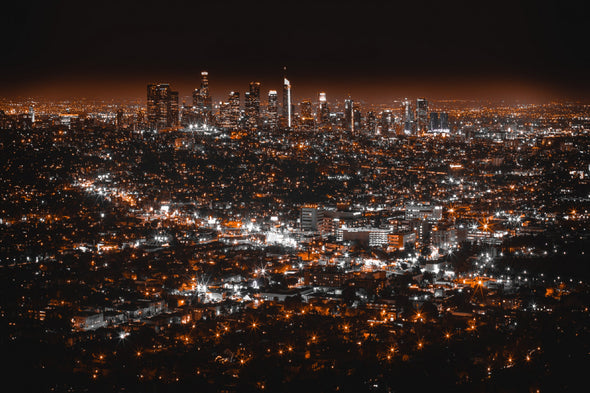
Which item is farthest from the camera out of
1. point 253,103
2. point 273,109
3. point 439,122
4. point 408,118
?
point 408,118

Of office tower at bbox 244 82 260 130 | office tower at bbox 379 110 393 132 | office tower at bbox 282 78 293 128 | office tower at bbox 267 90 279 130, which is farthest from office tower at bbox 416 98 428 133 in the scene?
office tower at bbox 244 82 260 130

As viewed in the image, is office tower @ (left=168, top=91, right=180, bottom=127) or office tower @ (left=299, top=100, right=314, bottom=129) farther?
office tower @ (left=299, top=100, right=314, bottom=129)

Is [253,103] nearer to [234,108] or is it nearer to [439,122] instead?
[234,108]

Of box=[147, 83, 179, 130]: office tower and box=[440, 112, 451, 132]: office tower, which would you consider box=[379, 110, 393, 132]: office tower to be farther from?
box=[147, 83, 179, 130]: office tower

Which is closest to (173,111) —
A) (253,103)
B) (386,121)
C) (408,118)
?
(253,103)

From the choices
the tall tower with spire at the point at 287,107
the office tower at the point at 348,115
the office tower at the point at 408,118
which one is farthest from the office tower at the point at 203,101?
the office tower at the point at 408,118
